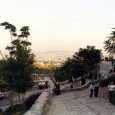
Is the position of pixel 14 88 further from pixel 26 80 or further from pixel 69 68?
pixel 69 68

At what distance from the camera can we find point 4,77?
37438 mm

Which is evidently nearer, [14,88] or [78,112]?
[78,112]

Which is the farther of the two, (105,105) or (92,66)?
(92,66)

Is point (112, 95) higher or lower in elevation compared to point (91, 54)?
lower

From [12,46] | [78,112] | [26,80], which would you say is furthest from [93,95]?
[12,46]

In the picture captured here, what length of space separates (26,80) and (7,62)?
93.3 inches

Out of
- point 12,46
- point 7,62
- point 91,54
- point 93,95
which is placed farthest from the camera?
point 91,54

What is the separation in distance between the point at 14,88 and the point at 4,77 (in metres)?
1.37

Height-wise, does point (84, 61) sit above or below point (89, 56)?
below

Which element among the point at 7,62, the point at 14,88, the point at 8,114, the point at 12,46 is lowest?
the point at 8,114

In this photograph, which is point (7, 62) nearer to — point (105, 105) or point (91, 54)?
point (105, 105)

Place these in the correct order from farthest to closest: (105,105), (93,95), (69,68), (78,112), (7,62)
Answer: (69,68)
(7,62)
(93,95)
(105,105)
(78,112)

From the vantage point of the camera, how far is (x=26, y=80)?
3722cm

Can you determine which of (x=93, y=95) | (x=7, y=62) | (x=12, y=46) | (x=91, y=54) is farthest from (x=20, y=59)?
(x=91, y=54)
